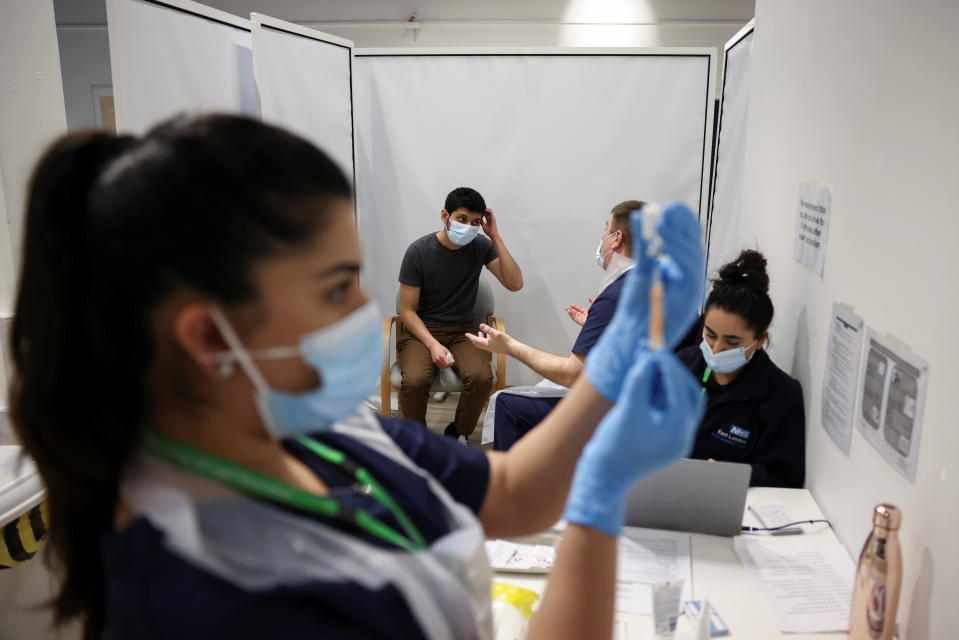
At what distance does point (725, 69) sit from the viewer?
3.28m

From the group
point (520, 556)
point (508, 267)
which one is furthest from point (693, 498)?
point (508, 267)

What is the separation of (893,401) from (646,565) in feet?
1.86

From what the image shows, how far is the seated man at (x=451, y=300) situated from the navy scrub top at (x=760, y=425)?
1598 millimetres

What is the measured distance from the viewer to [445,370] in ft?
11.4

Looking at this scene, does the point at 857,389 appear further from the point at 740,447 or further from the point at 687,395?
the point at 687,395

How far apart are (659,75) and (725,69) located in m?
0.38

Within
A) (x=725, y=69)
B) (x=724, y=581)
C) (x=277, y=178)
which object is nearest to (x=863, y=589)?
(x=724, y=581)

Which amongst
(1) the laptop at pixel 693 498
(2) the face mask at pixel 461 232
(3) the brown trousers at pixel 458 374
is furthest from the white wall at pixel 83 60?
(1) the laptop at pixel 693 498

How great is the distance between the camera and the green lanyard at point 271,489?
0.68 meters

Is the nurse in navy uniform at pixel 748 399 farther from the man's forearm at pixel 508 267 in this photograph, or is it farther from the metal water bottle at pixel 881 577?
the man's forearm at pixel 508 267

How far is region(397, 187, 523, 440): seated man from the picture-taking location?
3.39m

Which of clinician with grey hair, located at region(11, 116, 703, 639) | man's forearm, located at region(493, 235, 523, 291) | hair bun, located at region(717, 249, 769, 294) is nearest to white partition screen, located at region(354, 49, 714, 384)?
man's forearm, located at region(493, 235, 523, 291)

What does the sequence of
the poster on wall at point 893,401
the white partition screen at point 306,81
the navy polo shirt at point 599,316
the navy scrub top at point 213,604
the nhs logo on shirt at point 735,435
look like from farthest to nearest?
the white partition screen at point 306,81
the navy polo shirt at point 599,316
the nhs logo on shirt at point 735,435
the poster on wall at point 893,401
the navy scrub top at point 213,604

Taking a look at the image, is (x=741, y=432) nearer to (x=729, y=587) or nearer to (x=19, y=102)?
(x=729, y=587)
